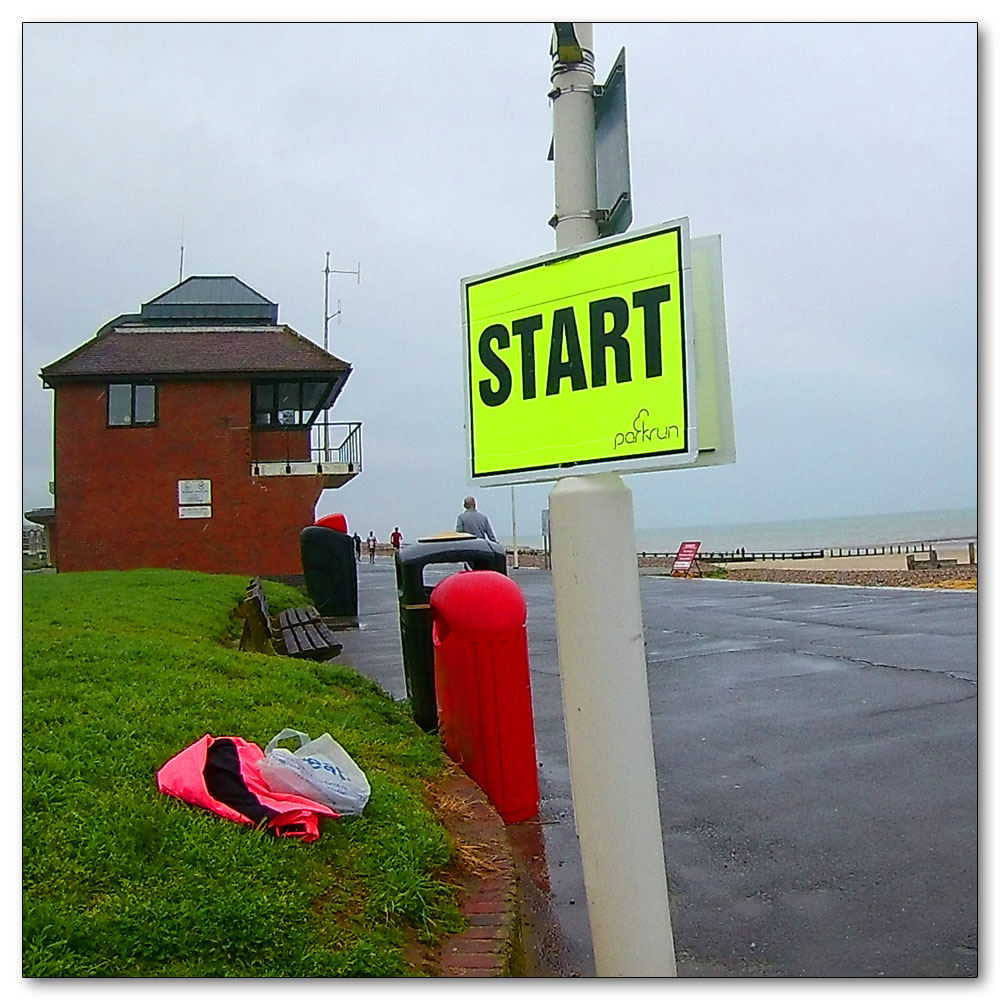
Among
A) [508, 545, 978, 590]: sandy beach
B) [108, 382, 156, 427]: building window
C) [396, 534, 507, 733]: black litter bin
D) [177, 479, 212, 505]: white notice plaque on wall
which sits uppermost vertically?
[108, 382, 156, 427]: building window

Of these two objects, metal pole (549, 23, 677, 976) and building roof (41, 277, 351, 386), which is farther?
building roof (41, 277, 351, 386)

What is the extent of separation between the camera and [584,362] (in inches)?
95.2

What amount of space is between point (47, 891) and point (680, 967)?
6.73ft

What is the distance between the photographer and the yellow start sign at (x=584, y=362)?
7.62 feet

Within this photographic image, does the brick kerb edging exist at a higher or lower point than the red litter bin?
lower

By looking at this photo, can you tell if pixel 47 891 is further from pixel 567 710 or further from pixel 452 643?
pixel 452 643

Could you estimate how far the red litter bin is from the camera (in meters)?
5.00

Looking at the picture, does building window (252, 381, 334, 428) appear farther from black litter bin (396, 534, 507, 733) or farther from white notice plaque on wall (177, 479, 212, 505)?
black litter bin (396, 534, 507, 733)

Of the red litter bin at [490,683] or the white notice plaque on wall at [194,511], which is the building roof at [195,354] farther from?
the red litter bin at [490,683]

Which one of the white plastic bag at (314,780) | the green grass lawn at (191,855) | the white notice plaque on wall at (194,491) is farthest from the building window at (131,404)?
the white plastic bag at (314,780)

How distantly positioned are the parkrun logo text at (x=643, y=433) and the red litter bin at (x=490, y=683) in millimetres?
2669

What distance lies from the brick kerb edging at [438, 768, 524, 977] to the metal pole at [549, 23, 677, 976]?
634 mm

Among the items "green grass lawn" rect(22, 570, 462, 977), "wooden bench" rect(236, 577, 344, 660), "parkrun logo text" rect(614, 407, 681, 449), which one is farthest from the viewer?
"wooden bench" rect(236, 577, 344, 660)

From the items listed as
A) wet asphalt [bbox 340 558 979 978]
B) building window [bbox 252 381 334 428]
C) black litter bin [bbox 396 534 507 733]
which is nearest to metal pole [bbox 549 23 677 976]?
wet asphalt [bbox 340 558 979 978]
